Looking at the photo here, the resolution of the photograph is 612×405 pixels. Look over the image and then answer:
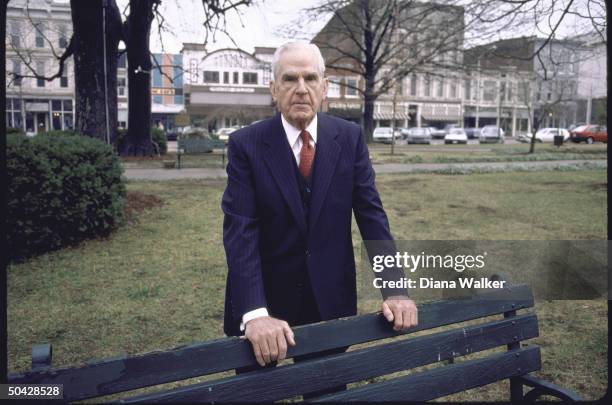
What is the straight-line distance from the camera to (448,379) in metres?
2.28

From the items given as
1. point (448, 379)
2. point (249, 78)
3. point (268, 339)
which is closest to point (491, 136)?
point (249, 78)

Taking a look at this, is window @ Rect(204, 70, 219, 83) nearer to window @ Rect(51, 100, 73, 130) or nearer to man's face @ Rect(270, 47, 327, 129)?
window @ Rect(51, 100, 73, 130)

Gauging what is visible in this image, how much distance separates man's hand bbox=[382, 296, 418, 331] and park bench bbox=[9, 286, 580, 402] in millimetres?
47

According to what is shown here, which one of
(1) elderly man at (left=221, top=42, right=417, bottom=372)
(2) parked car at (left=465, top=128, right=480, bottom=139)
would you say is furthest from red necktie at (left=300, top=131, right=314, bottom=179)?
(2) parked car at (left=465, top=128, right=480, bottom=139)

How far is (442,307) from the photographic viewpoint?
2.33m

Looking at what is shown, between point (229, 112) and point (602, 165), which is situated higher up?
point (229, 112)

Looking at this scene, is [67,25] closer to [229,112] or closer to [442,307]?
[442,307]

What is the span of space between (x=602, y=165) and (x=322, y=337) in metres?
19.8

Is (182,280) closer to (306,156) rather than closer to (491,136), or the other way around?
(306,156)

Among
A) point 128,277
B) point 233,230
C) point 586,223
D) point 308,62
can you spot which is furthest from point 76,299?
point 586,223

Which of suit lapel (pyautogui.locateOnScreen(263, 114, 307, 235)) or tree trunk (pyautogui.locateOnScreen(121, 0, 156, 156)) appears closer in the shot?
suit lapel (pyautogui.locateOnScreen(263, 114, 307, 235))

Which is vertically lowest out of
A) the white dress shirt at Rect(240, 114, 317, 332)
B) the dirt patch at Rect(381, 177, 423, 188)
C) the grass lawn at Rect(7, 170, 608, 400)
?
the grass lawn at Rect(7, 170, 608, 400)

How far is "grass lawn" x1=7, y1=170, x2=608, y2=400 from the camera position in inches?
164

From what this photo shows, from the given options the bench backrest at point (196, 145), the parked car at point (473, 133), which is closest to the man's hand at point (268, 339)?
the bench backrest at point (196, 145)
